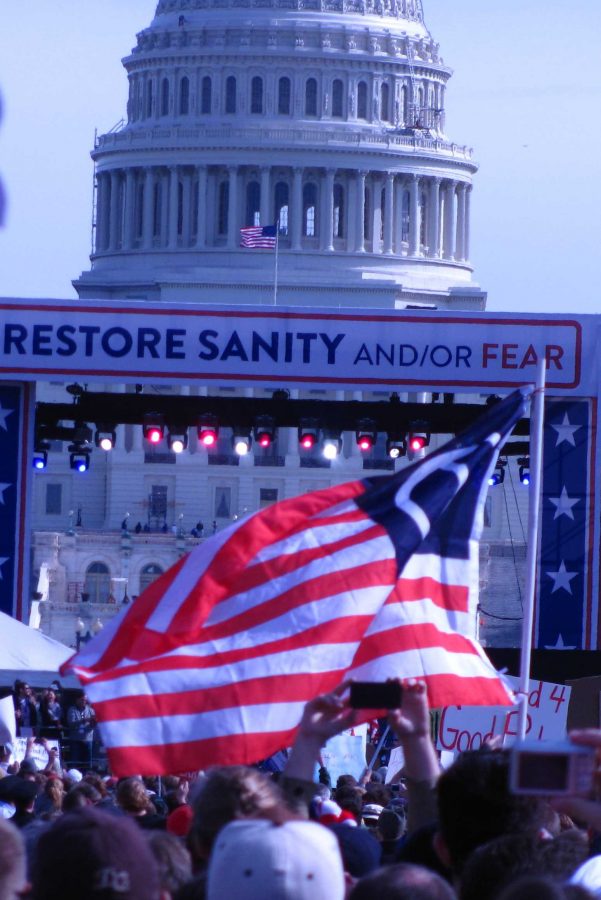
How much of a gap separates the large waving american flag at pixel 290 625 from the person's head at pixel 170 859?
1562 mm

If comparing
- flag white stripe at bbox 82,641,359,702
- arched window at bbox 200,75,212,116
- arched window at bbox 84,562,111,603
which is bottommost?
arched window at bbox 84,562,111,603

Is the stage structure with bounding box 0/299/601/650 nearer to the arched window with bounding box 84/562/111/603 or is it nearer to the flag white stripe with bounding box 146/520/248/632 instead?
the flag white stripe with bounding box 146/520/248/632

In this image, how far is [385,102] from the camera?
126m

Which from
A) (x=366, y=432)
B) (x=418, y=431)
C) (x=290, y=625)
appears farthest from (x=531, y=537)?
(x=366, y=432)

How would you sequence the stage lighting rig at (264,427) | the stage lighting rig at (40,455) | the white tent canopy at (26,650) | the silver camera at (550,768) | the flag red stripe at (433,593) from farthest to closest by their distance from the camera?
the stage lighting rig at (40,455) → the stage lighting rig at (264,427) → the white tent canopy at (26,650) → the flag red stripe at (433,593) → the silver camera at (550,768)

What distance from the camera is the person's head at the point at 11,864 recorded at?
4980 millimetres

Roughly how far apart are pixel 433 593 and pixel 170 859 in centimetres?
315

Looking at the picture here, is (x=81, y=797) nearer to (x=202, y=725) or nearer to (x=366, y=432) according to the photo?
(x=202, y=725)

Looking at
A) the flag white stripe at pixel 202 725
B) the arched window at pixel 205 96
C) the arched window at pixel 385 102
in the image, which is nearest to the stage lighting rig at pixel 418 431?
A: the flag white stripe at pixel 202 725

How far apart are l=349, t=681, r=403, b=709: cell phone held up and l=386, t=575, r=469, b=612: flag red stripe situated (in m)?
2.28

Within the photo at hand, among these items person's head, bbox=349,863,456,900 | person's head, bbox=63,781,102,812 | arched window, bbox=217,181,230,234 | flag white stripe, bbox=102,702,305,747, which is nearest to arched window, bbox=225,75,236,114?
arched window, bbox=217,181,230,234

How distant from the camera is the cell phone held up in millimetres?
6809

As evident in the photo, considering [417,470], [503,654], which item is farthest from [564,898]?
[503,654]

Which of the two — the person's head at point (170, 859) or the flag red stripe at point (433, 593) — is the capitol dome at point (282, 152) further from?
the person's head at point (170, 859)
